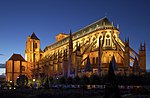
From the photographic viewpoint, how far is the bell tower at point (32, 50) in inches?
4811

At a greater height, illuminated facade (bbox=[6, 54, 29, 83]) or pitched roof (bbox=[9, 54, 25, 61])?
pitched roof (bbox=[9, 54, 25, 61])

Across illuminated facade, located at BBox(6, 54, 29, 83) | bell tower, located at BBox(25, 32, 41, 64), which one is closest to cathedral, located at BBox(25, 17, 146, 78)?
illuminated facade, located at BBox(6, 54, 29, 83)

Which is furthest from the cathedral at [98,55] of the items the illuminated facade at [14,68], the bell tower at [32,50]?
the bell tower at [32,50]

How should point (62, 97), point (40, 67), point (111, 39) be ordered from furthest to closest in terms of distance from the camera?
point (40, 67)
point (111, 39)
point (62, 97)

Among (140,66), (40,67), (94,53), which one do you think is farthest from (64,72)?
(40,67)

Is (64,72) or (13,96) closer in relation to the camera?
(13,96)

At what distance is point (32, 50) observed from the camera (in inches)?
4862

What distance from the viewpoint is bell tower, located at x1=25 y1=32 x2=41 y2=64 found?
122188 millimetres

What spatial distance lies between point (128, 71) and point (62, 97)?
129 feet

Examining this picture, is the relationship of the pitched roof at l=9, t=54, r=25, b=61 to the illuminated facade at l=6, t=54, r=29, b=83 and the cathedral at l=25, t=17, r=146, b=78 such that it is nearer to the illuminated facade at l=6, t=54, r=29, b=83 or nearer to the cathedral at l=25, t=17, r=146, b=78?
the illuminated facade at l=6, t=54, r=29, b=83

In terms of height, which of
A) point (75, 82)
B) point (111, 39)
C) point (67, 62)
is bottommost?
point (75, 82)

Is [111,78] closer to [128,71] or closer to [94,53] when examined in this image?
[128,71]

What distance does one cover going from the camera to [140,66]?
7162 cm

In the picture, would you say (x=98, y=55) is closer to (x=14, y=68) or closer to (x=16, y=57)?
(x=14, y=68)
